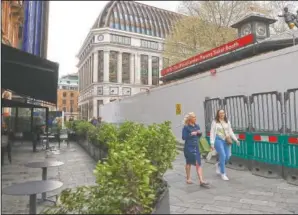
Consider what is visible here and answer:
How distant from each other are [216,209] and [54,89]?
8.87 m

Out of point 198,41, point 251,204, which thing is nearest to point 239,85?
point 251,204

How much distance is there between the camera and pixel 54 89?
11938 millimetres

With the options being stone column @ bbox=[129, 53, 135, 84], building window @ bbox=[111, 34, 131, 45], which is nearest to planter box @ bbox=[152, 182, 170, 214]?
building window @ bbox=[111, 34, 131, 45]

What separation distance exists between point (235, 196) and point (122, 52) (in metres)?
70.7

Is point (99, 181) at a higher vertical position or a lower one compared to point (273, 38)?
lower

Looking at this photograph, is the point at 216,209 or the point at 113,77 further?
the point at 113,77

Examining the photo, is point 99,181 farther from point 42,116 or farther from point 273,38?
point 42,116

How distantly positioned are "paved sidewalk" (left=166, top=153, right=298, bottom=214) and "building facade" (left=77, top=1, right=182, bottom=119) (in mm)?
63152

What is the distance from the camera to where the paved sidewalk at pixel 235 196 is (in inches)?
200

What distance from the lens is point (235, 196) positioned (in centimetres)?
588

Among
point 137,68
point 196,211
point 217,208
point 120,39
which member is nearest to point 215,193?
point 217,208

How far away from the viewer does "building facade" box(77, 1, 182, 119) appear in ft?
235

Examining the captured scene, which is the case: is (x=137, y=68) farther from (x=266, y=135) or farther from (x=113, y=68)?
(x=266, y=135)

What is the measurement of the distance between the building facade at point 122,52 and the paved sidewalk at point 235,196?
63152 mm
